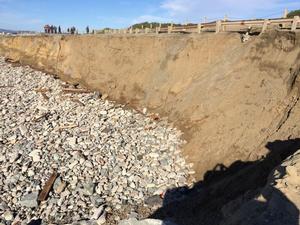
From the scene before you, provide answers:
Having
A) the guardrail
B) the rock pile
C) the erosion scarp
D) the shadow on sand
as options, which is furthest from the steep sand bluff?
the rock pile

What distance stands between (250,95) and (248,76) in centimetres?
136

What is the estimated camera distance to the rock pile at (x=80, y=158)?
14750mm

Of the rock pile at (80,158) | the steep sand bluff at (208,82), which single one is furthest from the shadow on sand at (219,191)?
the rock pile at (80,158)

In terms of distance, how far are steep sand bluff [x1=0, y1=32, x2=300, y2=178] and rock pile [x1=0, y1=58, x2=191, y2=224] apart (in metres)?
1.33

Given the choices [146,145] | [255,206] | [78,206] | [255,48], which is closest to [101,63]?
[146,145]

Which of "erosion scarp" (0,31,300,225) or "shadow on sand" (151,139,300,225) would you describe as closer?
"shadow on sand" (151,139,300,225)

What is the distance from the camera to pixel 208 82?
2030cm

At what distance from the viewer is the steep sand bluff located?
1566 centimetres

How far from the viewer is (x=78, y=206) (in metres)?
14.6

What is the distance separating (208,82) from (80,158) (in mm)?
8246

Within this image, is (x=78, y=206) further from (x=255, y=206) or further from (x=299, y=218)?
(x=299, y=218)

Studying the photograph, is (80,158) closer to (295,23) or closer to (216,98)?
(216,98)

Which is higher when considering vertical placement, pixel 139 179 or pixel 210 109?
pixel 210 109

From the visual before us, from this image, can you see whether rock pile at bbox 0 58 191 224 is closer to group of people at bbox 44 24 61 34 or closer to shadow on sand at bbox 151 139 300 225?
shadow on sand at bbox 151 139 300 225
